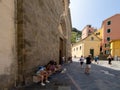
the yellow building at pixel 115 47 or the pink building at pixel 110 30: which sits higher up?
the pink building at pixel 110 30

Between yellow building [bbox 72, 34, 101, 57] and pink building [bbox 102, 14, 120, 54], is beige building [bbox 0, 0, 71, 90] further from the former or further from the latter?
pink building [bbox 102, 14, 120, 54]

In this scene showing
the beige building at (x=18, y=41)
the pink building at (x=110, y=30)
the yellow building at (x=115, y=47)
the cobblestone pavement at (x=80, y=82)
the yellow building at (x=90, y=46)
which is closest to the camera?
the beige building at (x=18, y=41)

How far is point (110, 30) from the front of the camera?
50625mm

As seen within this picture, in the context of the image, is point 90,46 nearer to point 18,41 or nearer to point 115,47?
point 115,47

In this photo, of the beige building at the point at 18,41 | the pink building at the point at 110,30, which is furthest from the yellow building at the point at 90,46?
the beige building at the point at 18,41

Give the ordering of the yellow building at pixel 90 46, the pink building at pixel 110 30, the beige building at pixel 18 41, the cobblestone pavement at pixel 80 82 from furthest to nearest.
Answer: the yellow building at pixel 90 46, the pink building at pixel 110 30, the cobblestone pavement at pixel 80 82, the beige building at pixel 18 41

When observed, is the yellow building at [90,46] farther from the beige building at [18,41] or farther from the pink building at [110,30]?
the beige building at [18,41]

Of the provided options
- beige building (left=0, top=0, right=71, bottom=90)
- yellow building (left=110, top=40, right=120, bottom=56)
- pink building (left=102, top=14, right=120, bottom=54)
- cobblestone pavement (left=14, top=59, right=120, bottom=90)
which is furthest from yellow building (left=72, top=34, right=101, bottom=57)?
beige building (left=0, top=0, right=71, bottom=90)

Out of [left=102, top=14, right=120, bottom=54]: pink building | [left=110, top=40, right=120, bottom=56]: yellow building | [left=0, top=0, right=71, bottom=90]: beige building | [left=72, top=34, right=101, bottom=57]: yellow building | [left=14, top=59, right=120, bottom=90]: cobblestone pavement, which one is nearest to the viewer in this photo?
[left=0, top=0, right=71, bottom=90]: beige building

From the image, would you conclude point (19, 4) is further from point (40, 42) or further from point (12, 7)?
point (40, 42)

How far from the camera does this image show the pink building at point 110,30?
49.7m

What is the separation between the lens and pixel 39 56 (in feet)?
39.4

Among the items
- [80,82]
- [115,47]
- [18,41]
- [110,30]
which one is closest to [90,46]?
[110,30]

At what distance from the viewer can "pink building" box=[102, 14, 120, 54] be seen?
4974 centimetres
